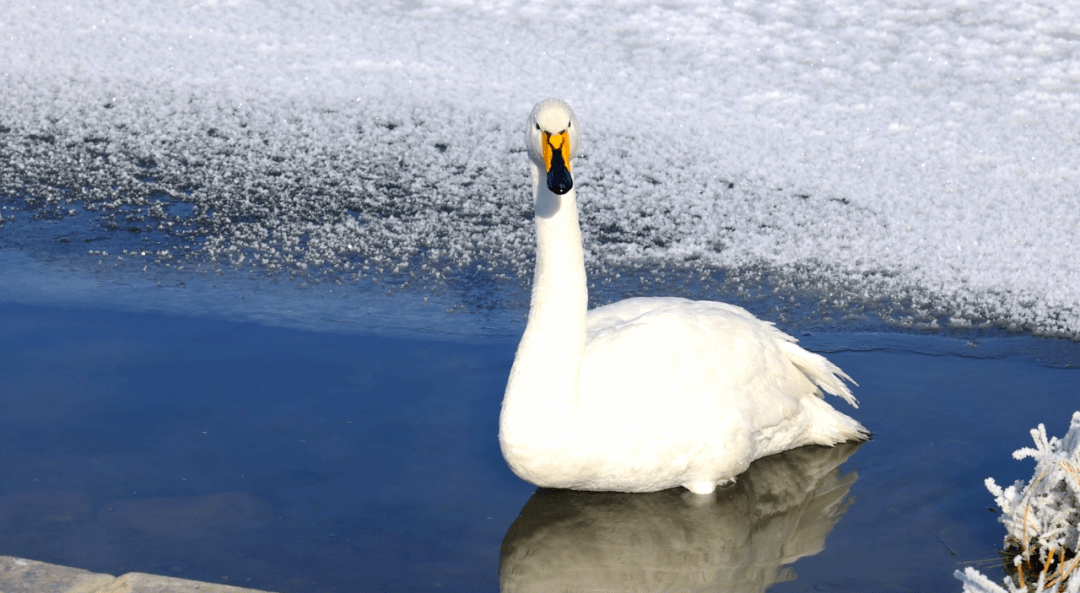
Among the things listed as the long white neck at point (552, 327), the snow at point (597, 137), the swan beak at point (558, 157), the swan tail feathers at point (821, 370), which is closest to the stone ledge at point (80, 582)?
the long white neck at point (552, 327)

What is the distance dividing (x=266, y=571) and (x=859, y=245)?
13.4 ft

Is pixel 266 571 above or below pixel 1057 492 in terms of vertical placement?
below

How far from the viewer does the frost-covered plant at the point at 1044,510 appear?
3.49 m

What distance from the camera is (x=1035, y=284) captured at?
5809mm

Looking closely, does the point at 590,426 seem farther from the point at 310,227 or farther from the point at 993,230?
the point at 993,230

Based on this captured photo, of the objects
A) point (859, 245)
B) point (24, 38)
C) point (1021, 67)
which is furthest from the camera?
point (24, 38)

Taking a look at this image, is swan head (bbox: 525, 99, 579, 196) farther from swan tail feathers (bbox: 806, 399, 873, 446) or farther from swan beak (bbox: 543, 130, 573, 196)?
swan tail feathers (bbox: 806, 399, 873, 446)

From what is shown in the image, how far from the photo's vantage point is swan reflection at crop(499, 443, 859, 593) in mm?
3588

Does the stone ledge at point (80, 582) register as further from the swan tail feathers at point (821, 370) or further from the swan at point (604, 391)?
the swan tail feathers at point (821, 370)

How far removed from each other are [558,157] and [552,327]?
2.18ft

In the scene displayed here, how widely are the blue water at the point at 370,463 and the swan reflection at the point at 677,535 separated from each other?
1 cm

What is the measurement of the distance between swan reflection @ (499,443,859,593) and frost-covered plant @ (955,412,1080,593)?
0.60 meters

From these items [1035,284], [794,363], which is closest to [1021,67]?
[1035,284]

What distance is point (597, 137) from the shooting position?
25.9ft
